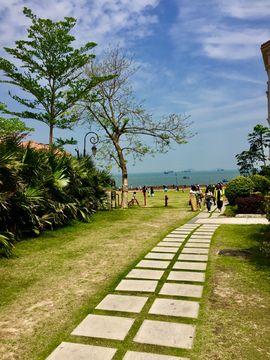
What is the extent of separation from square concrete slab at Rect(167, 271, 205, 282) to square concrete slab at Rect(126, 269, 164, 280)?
0.24 meters

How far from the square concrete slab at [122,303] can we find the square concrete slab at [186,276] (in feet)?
3.58

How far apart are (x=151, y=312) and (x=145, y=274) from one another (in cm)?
167

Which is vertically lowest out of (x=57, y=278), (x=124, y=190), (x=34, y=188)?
(x=57, y=278)

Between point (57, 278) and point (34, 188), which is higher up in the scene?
point (34, 188)

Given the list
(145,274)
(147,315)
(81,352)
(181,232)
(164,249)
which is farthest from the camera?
(181,232)

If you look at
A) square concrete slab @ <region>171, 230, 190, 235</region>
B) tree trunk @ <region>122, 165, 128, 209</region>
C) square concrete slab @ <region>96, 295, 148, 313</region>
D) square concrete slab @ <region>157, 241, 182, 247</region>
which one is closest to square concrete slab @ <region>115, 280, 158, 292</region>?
square concrete slab @ <region>96, 295, 148, 313</region>

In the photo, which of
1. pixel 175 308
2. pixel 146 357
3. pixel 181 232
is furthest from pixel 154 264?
pixel 181 232

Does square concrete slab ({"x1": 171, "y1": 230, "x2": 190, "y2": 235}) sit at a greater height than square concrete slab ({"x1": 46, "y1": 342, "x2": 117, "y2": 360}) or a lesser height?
lesser

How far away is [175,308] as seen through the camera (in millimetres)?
4164

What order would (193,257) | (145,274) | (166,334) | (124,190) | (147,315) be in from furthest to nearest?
(124,190) → (193,257) → (145,274) → (147,315) → (166,334)

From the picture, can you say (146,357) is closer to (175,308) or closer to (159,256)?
(175,308)

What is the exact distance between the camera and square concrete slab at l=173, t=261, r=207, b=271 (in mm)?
6000

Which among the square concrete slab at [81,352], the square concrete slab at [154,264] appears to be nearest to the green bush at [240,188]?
the square concrete slab at [154,264]

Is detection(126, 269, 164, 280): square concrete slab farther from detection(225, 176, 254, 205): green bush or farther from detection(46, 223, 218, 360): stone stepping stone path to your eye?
detection(225, 176, 254, 205): green bush
